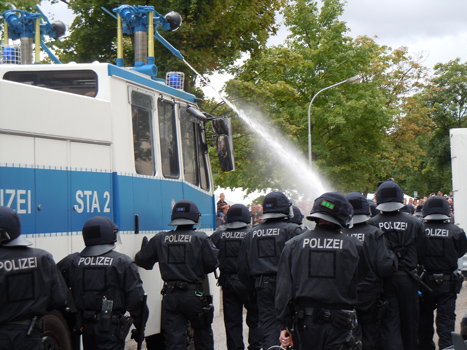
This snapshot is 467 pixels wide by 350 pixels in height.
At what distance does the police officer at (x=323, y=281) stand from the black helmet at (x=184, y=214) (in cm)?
213

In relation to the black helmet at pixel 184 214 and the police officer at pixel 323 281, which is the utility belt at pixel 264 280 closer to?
the black helmet at pixel 184 214

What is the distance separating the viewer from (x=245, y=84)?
A: 2144 centimetres

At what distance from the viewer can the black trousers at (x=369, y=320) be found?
7.45m

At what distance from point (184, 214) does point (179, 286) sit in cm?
80

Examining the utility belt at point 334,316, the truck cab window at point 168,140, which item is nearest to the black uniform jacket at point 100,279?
the utility belt at point 334,316

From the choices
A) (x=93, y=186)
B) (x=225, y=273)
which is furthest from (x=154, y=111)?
(x=225, y=273)

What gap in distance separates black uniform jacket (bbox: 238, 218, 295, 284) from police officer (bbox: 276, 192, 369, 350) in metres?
2.38

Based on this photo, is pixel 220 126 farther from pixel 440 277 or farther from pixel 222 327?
pixel 222 327

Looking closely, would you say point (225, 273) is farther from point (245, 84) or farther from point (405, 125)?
point (405, 125)

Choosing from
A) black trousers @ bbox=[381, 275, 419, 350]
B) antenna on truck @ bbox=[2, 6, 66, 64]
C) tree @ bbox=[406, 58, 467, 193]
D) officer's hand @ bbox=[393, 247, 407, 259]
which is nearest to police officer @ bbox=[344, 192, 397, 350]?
black trousers @ bbox=[381, 275, 419, 350]

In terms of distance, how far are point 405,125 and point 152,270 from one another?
34671mm

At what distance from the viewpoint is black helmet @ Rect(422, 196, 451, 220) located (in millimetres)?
8906

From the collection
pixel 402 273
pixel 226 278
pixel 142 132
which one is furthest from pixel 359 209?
pixel 142 132

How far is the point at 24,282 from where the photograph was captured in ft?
16.7
